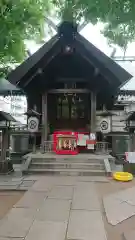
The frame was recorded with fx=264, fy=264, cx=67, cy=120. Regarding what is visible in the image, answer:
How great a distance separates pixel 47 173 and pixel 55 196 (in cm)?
340

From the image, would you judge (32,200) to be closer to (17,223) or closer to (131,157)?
(17,223)

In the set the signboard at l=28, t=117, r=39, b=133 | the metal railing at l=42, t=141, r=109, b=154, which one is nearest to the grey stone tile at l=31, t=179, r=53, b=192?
the metal railing at l=42, t=141, r=109, b=154

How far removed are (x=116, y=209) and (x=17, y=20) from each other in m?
5.68

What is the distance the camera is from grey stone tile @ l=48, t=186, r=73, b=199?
22.7ft

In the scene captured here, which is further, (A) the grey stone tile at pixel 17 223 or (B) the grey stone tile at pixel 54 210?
(B) the grey stone tile at pixel 54 210

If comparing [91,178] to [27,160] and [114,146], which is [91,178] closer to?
[27,160]

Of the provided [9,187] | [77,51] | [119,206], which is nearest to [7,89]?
[77,51]

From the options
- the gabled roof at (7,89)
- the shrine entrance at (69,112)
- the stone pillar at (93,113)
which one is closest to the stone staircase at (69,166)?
the stone pillar at (93,113)

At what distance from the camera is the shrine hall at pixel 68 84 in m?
12.7

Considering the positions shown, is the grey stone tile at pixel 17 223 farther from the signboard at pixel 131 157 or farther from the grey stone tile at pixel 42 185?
the signboard at pixel 131 157

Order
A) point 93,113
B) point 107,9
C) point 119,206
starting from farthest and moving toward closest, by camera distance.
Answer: point 93,113
point 119,206
point 107,9

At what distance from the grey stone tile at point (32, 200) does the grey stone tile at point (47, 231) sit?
3.69 feet

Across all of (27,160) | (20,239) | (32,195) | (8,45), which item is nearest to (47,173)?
(27,160)

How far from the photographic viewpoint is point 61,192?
735 centimetres
